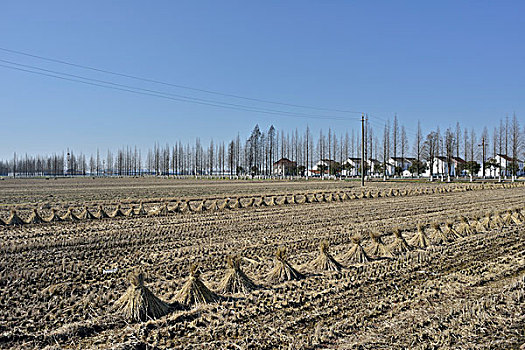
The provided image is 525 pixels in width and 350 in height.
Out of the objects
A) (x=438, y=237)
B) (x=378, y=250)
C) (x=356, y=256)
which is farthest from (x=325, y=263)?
(x=438, y=237)

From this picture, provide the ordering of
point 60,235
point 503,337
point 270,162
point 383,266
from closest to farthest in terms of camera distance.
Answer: point 503,337 → point 383,266 → point 60,235 → point 270,162

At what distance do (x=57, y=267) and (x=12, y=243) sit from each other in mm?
3600

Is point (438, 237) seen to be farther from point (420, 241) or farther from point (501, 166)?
point (501, 166)

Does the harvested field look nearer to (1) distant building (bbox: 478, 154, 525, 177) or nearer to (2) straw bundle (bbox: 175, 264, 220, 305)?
(2) straw bundle (bbox: 175, 264, 220, 305)

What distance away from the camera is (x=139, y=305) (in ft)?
17.3

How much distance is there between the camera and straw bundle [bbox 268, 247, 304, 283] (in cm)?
697

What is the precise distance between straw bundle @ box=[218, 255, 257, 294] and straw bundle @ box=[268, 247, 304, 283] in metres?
0.57

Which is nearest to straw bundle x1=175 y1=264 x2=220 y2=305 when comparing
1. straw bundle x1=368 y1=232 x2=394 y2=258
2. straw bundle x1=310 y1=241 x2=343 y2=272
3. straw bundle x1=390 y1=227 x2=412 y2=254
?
straw bundle x1=310 y1=241 x2=343 y2=272

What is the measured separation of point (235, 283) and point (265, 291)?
0.52 metres

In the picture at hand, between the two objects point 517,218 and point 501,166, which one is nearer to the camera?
point 517,218

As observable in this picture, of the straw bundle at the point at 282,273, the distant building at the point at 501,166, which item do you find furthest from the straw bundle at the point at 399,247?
the distant building at the point at 501,166

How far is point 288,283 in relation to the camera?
22.1 ft

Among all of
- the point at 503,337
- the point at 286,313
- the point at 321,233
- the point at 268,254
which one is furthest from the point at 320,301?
the point at 321,233

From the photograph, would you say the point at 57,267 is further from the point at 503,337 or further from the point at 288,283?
the point at 503,337
